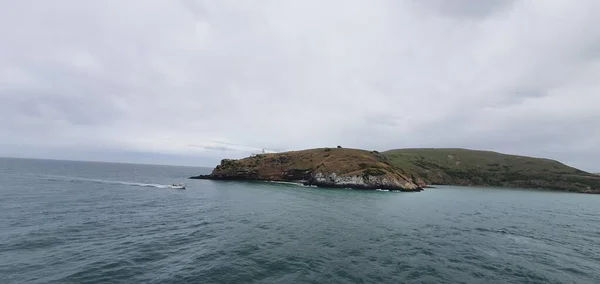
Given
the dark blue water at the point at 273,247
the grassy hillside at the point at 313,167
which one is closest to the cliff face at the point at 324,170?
the grassy hillside at the point at 313,167

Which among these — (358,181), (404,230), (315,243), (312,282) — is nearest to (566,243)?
(404,230)

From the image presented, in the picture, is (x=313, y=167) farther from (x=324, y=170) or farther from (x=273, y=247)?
(x=273, y=247)

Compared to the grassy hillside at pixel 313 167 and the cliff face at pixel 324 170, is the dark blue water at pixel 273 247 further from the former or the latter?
the grassy hillside at pixel 313 167

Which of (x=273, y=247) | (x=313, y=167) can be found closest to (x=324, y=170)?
(x=313, y=167)

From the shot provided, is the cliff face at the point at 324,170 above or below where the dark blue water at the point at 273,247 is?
above

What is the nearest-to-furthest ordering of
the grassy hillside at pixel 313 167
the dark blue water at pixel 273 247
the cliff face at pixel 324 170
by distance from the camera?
the dark blue water at pixel 273 247 < the cliff face at pixel 324 170 < the grassy hillside at pixel 313 167

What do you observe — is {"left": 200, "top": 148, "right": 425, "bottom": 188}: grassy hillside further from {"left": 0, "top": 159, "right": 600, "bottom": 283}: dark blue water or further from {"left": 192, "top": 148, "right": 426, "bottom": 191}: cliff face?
{"left": 0, "top": 159, "right": 600, "bottom": 283}: dark blue water

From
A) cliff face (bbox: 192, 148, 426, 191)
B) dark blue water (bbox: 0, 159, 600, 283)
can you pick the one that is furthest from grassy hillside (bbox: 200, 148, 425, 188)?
dark blue water (bbox: 0, 159, 600, 283)

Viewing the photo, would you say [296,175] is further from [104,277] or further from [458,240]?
[104,277]

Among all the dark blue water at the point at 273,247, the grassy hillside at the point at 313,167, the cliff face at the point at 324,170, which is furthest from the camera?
the grassy hillside at the point at 313,167
